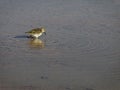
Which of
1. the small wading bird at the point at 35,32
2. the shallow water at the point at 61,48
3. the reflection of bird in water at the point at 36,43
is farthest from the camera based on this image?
the small wading bird at the point at 35,32

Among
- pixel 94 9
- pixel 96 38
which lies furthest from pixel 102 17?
pixel 96 38

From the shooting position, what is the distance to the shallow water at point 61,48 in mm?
7787

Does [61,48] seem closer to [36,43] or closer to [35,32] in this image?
[36,43]

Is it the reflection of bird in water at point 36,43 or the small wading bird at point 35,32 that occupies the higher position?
the small wading bird at point 35,32

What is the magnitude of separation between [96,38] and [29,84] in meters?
2.97

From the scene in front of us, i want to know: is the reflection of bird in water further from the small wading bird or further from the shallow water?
the small wading bird

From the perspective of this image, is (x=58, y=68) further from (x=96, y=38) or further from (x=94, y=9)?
(x=94, y=9)

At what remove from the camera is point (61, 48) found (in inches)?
372

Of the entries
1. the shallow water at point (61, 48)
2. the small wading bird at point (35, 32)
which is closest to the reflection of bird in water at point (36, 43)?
the shallow water at point (61, 48)

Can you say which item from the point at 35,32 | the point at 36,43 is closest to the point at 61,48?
the point at 36,43

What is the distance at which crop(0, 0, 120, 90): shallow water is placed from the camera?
7.79m

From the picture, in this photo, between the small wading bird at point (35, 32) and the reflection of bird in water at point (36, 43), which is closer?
the reflection of bird in water at point (36, 43)

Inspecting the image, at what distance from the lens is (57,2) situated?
14.5 m

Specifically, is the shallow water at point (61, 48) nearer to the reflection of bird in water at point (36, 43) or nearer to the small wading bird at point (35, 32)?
the reflection of bird in water at point (36, 43)
